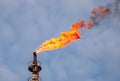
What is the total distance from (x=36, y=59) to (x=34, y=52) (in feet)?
4.80

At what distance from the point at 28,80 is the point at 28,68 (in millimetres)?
1891

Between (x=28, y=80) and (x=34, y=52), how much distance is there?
4644mm

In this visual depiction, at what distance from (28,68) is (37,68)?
1.39 metres

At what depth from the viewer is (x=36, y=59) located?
238ft

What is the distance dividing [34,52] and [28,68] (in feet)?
9.33

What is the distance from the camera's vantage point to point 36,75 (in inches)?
2867

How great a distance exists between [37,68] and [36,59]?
144 cm

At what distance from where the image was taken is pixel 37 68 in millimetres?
72938

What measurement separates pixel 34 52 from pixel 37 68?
2816 millimetres

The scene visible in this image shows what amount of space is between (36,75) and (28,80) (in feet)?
4.85

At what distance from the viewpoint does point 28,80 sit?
73.0m
